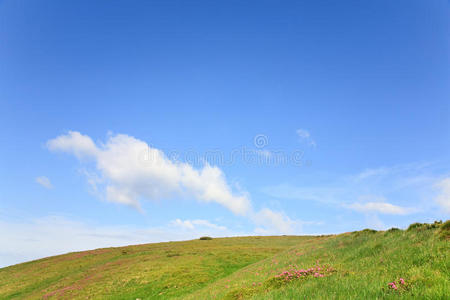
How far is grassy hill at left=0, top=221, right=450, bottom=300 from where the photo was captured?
10.8 metres

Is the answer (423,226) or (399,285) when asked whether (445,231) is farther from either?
(399,285)

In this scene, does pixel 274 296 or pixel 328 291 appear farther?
pixel 274 296

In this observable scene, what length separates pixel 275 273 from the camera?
22.7 metres

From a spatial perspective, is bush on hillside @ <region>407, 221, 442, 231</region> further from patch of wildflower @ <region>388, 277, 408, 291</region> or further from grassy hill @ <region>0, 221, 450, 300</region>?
patch of wildflower @ <region>388, 277, 408, 291</region>

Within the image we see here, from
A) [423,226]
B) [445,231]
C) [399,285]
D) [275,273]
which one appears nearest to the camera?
[399,285]

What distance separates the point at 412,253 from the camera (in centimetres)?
1531

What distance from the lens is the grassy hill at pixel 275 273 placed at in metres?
10.8

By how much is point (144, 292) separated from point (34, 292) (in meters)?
23.0

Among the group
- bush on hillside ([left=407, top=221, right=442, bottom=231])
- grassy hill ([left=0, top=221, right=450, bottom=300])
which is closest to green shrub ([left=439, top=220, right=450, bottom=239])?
grassy hill ([left=0, top=221, right=450, bottom=300])

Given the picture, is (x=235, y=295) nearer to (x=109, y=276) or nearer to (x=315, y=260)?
(x=315, y=260)

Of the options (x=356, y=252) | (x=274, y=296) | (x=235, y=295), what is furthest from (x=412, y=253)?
(x=235, y=295)

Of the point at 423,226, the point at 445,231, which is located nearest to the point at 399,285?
the point at 445,231

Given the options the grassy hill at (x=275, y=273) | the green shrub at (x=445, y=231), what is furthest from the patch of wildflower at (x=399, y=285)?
the green shrub at (x=445, y=231)

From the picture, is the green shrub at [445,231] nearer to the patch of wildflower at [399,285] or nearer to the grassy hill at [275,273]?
the grassy hill at [275,273]
